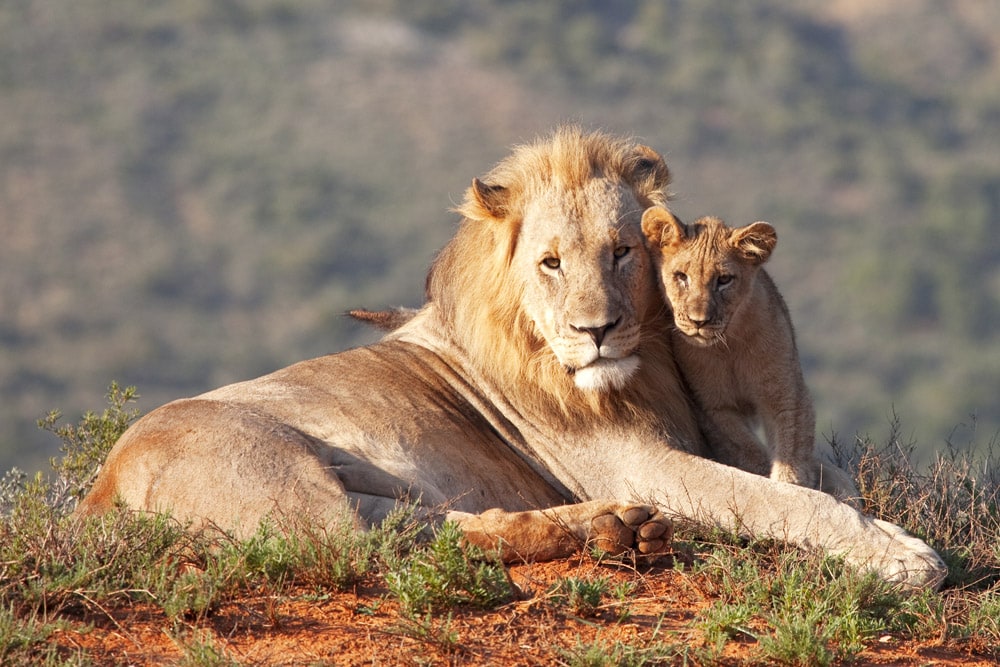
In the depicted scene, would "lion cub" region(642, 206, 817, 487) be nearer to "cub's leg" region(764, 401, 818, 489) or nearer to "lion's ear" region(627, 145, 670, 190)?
"cub's leg" region(764, 401, 818, 489)

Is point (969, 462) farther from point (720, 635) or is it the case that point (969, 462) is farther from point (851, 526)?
point (720, 635)

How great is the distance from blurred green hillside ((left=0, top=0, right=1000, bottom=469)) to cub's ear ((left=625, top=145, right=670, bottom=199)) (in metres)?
22.1

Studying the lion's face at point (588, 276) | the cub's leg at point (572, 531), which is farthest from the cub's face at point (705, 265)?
the cub's leg at point (572, 531)

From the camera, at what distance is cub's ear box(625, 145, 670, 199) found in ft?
18.9

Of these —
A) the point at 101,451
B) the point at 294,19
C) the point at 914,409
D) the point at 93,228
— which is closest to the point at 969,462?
the point at 101,451

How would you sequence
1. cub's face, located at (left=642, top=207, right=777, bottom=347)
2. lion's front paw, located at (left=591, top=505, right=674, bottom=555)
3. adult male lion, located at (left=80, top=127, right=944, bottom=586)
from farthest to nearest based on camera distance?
cub's face, located at (left=642, top=207, right=777, bottom=347) → adult male lion, located at (left=80, top=127, right=944, bottom=586) → lion's front paw, located at (left=591, top=505, right=674, bottom=555)

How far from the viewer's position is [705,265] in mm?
5348

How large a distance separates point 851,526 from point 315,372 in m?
2.19

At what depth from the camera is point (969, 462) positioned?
639cm

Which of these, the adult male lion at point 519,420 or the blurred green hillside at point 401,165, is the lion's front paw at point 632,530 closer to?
the adult male lion at point 519,420

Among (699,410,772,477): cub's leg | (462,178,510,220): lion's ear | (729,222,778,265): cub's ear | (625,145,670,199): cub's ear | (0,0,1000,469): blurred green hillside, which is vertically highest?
(625,145,670,199): cub's ear

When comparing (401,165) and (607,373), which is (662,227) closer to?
(607,373)

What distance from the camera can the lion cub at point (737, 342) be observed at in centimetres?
537

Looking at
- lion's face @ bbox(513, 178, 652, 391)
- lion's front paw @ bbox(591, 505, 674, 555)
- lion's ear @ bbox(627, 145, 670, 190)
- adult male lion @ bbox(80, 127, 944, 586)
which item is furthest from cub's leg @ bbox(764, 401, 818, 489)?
lion's ear @ bbox(627, 145, 670, 190)
